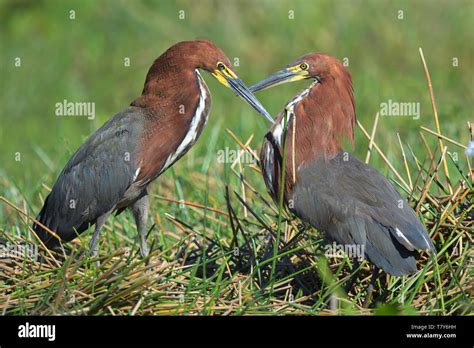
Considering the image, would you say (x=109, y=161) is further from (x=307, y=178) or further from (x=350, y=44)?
(x=350, y=44)

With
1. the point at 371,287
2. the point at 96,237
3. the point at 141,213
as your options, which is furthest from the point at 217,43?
the point at 371,287

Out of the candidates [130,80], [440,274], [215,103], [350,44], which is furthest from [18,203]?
[350,44]

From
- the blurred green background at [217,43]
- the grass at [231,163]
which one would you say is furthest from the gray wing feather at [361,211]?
the blurred green background at [217,43]

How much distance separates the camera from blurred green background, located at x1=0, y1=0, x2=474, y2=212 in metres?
9.70

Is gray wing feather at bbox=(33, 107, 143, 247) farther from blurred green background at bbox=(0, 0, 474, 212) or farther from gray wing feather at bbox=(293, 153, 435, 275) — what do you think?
blurred green background at bbox=(0, 0, 474, 212)

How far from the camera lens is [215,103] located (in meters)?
9.67

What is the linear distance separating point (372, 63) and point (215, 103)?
5.79ft

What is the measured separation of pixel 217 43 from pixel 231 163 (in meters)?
4.41

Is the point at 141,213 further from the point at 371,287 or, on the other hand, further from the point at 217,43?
the point at 217,43

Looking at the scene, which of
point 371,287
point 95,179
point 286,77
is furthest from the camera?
A: point 95,179

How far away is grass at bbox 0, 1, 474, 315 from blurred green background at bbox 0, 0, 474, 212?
2cm

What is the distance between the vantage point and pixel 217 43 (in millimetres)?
10586

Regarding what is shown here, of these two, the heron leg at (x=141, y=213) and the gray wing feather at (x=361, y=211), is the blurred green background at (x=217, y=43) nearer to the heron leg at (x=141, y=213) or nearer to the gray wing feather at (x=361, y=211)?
the heron leg at (x=141, y=213)

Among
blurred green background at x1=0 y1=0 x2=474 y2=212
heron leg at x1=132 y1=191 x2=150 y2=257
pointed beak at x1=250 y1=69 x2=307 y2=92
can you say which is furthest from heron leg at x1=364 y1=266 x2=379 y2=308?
blurred green background at x1=0 y1=0 x2=474 y2=212
